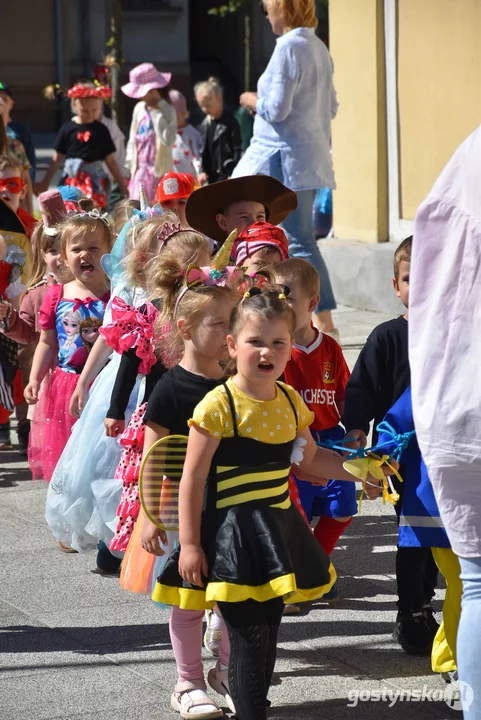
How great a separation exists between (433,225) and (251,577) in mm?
1168

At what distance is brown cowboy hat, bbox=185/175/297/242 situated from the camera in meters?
5.21

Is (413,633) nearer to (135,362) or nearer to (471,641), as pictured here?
(471,641)

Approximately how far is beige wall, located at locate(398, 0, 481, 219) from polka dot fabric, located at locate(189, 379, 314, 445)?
21.0 ft

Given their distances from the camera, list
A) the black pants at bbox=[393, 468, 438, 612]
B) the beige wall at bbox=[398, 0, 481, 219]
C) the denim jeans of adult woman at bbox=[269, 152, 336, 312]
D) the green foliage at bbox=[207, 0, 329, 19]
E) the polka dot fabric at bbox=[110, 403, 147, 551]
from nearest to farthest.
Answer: the black pants at bbox=[393, 468, 438, 612]
the polka dot fabric at bbox=[110, 403, 147, 551]
the denim jeans of adult woman at bbox=[269, 152, 336, 312]
the beige wall at bbox=[398, 0, 481, 219]
the green foliage at bbox=[207, 0, 329, 19]

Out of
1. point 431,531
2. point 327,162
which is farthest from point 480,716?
point 327,162

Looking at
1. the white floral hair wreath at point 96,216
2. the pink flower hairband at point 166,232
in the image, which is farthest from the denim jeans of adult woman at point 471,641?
the white floral hair wreath at point 96,216

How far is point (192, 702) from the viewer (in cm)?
Result: 362

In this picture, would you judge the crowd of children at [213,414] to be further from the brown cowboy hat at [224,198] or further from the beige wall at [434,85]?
the beige wall at [434,85]

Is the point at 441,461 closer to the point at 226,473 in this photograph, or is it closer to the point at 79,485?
the point at 226,473

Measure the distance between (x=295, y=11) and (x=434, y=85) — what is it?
2.30m

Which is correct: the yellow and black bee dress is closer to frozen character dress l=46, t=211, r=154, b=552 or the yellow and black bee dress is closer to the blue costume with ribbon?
the blue costume with ribbon

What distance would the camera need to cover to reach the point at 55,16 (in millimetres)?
32438

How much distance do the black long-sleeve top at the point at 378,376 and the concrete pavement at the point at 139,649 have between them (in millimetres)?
790

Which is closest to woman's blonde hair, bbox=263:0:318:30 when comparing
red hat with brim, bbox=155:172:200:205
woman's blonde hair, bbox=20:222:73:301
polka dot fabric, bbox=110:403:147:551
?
red hat with brim, bbox=155:172:200:205
